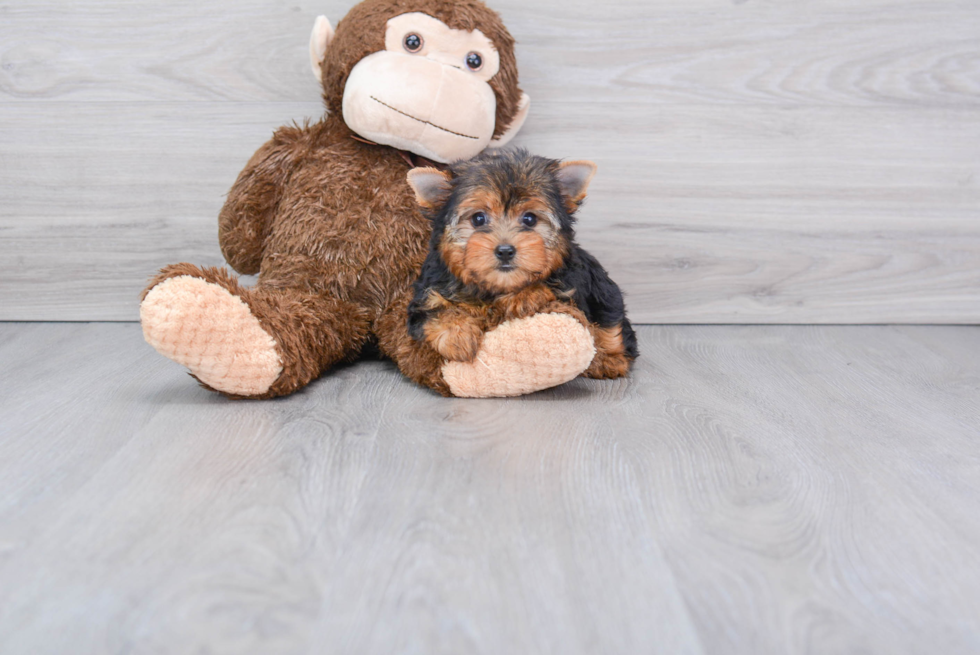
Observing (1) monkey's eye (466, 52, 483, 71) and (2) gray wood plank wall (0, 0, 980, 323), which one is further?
(2) gray wood plank wall (0, 0, 980, 323)

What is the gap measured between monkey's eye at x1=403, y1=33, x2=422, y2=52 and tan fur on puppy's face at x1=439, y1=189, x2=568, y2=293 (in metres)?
0.40

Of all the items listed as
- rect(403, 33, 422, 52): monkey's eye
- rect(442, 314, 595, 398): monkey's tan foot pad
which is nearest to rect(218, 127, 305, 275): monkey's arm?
rect(403, 33, 422, 52): monkey's eye

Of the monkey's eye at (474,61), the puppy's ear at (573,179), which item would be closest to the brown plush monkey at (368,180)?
the monkey's eye at (474,61)

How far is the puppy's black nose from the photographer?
1141mm

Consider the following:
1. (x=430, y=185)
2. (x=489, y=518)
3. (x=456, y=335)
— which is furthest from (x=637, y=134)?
(x=489, y=518)

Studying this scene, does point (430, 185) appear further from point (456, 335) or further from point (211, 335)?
point (211, 335)

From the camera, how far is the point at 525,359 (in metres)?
1.17

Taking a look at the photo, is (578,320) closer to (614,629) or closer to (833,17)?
(614,629)

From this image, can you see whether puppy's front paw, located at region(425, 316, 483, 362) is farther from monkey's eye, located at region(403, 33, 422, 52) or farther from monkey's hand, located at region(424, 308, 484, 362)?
monkey's eye, located at region(403, 33, 422, 52)

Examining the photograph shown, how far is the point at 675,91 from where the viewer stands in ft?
5.55

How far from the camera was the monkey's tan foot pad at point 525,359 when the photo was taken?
1.15 metres

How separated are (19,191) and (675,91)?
1476 mm

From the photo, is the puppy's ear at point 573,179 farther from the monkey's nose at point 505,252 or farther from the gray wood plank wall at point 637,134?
the gray wood plank wall at point 637,134

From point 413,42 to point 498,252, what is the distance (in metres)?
0.49
